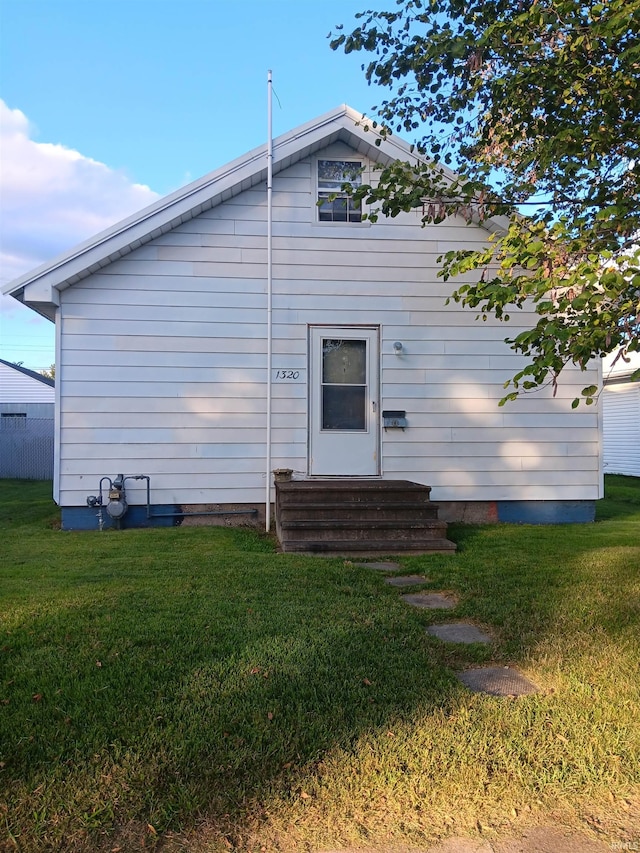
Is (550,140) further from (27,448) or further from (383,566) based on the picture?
(27,448)

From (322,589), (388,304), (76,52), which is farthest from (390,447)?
(76,52)

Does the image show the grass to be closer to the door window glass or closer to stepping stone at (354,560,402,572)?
stepping stone at (354,560,402,572)

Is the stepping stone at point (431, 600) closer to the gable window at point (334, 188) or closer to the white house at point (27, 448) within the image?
the gable window at point (334, 188)

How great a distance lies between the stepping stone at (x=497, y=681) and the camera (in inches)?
125

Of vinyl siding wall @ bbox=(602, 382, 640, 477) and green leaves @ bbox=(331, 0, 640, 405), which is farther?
vinyl siding wall @ bbox=(602, 382, 640, 477)

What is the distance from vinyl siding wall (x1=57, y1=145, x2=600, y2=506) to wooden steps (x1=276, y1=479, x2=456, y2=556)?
4.01ft

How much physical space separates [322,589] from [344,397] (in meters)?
4.06

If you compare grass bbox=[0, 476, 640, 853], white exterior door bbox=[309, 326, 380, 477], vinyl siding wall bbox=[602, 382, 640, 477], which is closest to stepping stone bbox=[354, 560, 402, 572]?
grass bbox=[0, 476, 640, 853]

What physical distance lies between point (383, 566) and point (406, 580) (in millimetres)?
586

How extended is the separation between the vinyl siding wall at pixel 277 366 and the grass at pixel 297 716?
3.35 metres

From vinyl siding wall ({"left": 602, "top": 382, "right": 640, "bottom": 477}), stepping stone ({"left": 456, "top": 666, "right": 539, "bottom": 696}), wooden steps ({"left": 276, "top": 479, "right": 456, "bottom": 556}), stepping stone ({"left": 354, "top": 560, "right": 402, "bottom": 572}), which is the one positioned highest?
vinyl siding wall ({"left": 602, "top": 382, "right": 640, "bottom": 477})

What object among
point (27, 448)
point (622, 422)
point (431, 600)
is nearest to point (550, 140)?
point (431, 600)

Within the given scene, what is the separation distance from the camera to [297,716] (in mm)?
2762

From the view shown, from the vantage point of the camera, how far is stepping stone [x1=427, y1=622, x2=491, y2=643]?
3.96 meters
